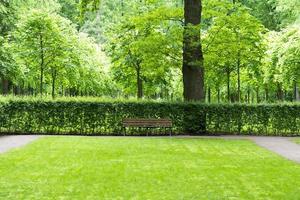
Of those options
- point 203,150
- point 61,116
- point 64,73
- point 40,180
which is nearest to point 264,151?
point 203,150

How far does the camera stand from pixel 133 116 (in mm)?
21844

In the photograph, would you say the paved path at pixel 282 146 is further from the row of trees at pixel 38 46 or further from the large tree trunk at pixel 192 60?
the row of trees at pixel 38 46

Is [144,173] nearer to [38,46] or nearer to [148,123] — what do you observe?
[148,123]

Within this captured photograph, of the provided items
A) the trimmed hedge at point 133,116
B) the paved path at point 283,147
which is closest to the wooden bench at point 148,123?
the trimmed hedge at point 133,116

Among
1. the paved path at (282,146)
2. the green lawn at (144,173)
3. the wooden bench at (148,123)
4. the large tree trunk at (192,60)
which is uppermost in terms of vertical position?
the large tree trunk at (192,60)

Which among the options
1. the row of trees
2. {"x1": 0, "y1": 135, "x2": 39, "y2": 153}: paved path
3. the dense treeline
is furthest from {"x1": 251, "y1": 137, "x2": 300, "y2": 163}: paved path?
the row of trees

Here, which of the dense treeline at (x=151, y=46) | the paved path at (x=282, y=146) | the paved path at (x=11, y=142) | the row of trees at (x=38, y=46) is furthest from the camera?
the row of trees at (x=38, y=46)

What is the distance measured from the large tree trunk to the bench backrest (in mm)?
2387

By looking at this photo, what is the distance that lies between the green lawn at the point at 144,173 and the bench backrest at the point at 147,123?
15.1ft

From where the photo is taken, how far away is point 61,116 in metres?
21.7

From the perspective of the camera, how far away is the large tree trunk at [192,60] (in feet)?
71.9

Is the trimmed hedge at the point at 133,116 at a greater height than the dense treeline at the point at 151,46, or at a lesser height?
lesser

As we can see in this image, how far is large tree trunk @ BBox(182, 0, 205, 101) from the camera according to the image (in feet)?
71.9

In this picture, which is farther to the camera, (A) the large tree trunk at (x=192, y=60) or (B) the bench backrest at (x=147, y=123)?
(A) the large tree trunk at (x=192, y=60)
